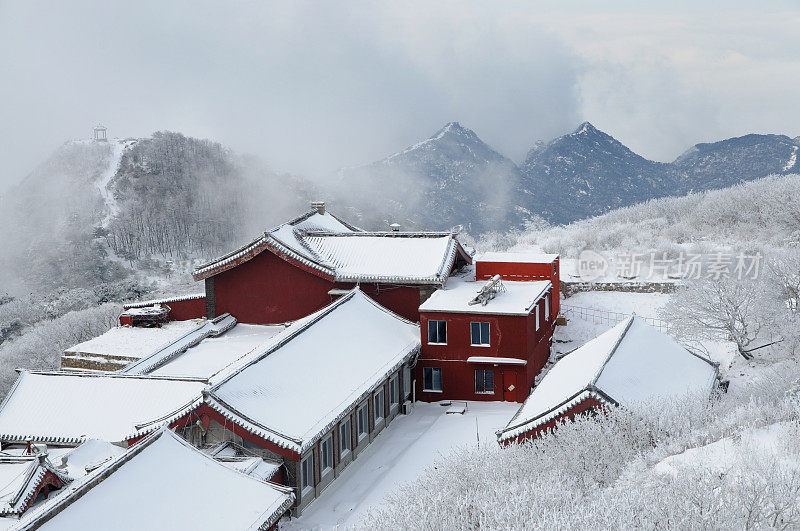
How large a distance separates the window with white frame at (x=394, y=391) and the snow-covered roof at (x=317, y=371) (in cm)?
92

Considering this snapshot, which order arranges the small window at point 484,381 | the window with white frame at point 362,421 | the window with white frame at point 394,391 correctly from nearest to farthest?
1. the window with white frame at point 362,421
2. the window with white frame at point 394,391
3. the small window at point 484,381

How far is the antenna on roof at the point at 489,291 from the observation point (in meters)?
31.8

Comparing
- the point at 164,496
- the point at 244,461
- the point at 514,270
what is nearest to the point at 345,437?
the point at 244,461

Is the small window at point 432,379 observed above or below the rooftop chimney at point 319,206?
below

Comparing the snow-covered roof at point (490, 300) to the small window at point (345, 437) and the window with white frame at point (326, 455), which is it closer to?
the small window at point (345, 437)

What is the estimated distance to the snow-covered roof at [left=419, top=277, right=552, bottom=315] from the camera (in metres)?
31.3

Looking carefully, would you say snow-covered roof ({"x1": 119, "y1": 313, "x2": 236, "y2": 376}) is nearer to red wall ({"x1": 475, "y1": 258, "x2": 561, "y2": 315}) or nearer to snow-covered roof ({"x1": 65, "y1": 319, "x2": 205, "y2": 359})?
snow-covered roof ({"x1": 65, "y1": 319, "x2": 205, "y2": 359})

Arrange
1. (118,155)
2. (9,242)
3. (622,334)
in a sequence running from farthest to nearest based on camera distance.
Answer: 1. (118,155)
2. (9,242)
3. (622,334)

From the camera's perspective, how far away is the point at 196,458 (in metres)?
18.2

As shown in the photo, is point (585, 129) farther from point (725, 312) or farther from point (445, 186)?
point (725, 312)

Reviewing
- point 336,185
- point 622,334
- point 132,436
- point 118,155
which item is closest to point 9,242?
point 118,155

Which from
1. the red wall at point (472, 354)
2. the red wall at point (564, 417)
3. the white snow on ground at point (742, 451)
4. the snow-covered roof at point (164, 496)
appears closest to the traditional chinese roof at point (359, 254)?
the red wall at point (472, 354)

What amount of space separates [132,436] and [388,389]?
9601 millimetres

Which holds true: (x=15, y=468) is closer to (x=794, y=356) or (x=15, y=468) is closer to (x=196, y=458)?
(x=196, y=458)
